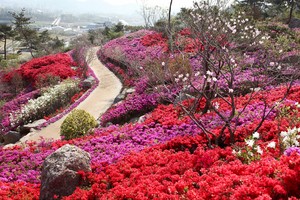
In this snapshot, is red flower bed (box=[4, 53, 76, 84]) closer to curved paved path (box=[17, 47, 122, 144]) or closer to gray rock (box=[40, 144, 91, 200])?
curved paved path (box=[17, 47, 122, 144])

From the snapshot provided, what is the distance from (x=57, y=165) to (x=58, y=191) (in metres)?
0.63

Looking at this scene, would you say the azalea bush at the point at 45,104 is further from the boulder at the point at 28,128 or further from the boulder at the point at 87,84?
the boulder at the point at 28,128

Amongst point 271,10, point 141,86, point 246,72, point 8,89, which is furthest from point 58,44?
point 246,72

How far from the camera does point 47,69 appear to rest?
1088 inches

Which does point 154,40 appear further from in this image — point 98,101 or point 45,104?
point 45,104

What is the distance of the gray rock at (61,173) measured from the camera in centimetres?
745

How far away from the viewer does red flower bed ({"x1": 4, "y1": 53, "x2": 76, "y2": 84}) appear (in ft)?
86.0

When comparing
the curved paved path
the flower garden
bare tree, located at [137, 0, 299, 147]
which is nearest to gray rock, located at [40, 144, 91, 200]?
the flower garden

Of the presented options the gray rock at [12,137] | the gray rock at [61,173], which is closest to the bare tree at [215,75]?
the gray rock at [61,173]

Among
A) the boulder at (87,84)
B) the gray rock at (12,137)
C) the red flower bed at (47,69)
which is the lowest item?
the gray rock at (12,137)

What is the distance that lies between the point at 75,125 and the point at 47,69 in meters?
15.6

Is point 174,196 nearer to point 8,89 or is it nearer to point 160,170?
point 160,170

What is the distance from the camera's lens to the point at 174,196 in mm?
5246

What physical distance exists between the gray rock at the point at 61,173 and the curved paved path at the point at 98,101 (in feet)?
22.8
